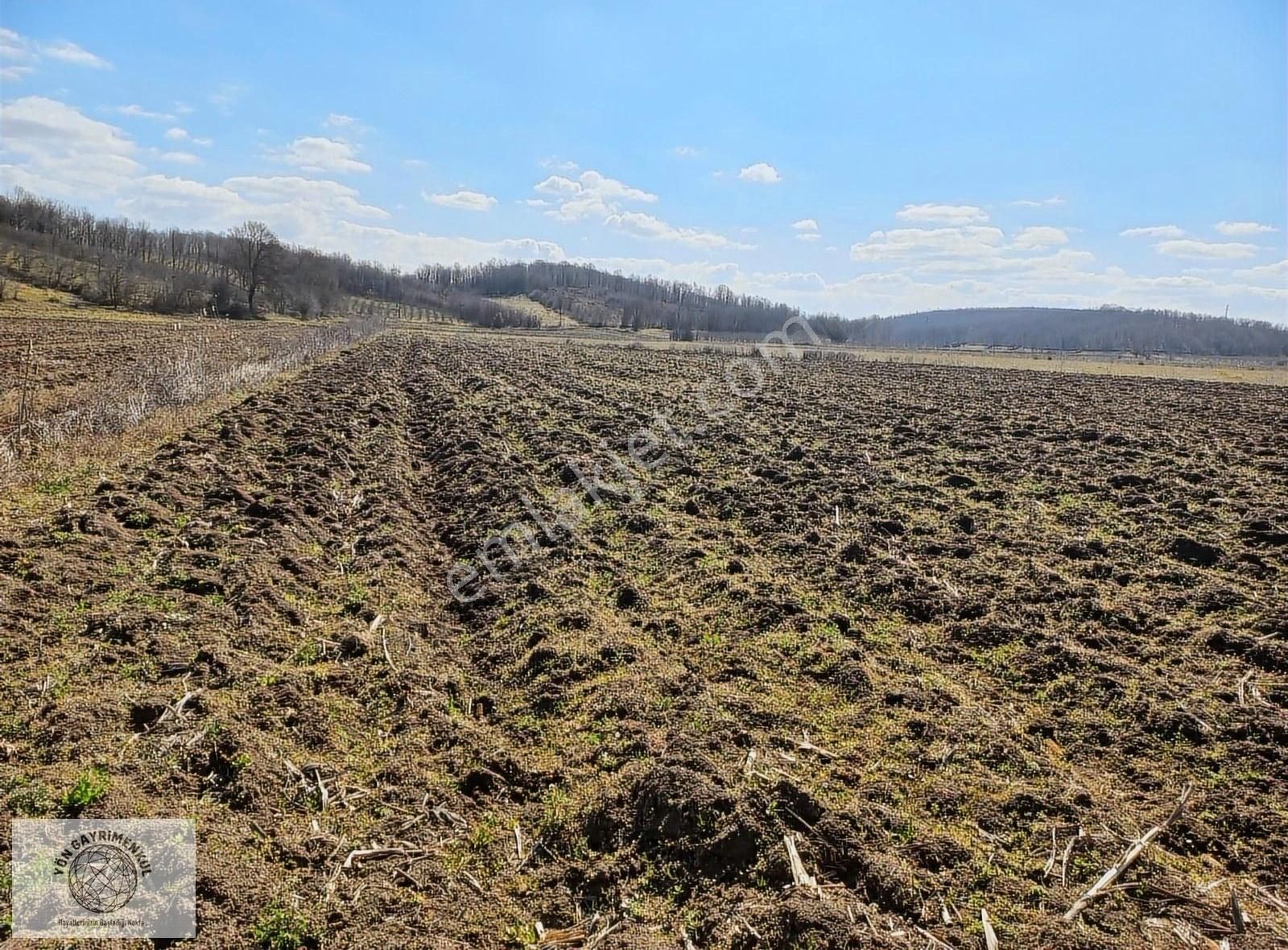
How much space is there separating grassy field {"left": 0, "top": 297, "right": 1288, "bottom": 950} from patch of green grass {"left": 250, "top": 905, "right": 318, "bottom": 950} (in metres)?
0.02

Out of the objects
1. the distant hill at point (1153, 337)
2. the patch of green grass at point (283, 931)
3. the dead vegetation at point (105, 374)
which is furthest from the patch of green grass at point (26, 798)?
the distant hill at point (1153, 337)

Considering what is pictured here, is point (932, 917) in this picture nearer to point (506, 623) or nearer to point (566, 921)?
point (566, 921)

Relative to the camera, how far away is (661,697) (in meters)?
5.70

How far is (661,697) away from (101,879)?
11.8ft

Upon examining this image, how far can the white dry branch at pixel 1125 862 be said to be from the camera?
3.64 metres

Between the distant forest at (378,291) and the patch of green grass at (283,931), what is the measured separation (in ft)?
201

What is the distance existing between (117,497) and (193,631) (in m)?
4.08

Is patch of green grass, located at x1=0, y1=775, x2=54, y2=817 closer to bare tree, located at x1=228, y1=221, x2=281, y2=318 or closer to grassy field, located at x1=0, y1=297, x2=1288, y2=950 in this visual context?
grassy field, located at x1=0, y1=297, x2=1288, y2=950

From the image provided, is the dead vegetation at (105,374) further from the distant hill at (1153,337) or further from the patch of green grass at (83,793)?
the distant hill at (1153,337)

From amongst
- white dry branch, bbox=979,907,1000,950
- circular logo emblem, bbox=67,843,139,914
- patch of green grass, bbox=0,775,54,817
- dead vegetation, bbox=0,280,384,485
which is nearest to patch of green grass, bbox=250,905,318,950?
circular logo emblem, bbox=67,843,139,914

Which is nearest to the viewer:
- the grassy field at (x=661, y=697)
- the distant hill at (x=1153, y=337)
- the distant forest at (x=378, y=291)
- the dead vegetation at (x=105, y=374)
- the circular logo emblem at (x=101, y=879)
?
the circular logo emblem at (x=101, y=879)

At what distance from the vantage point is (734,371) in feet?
112

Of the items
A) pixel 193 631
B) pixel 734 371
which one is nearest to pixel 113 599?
pixel 193 631

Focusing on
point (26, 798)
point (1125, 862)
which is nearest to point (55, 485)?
point (26, 798)
